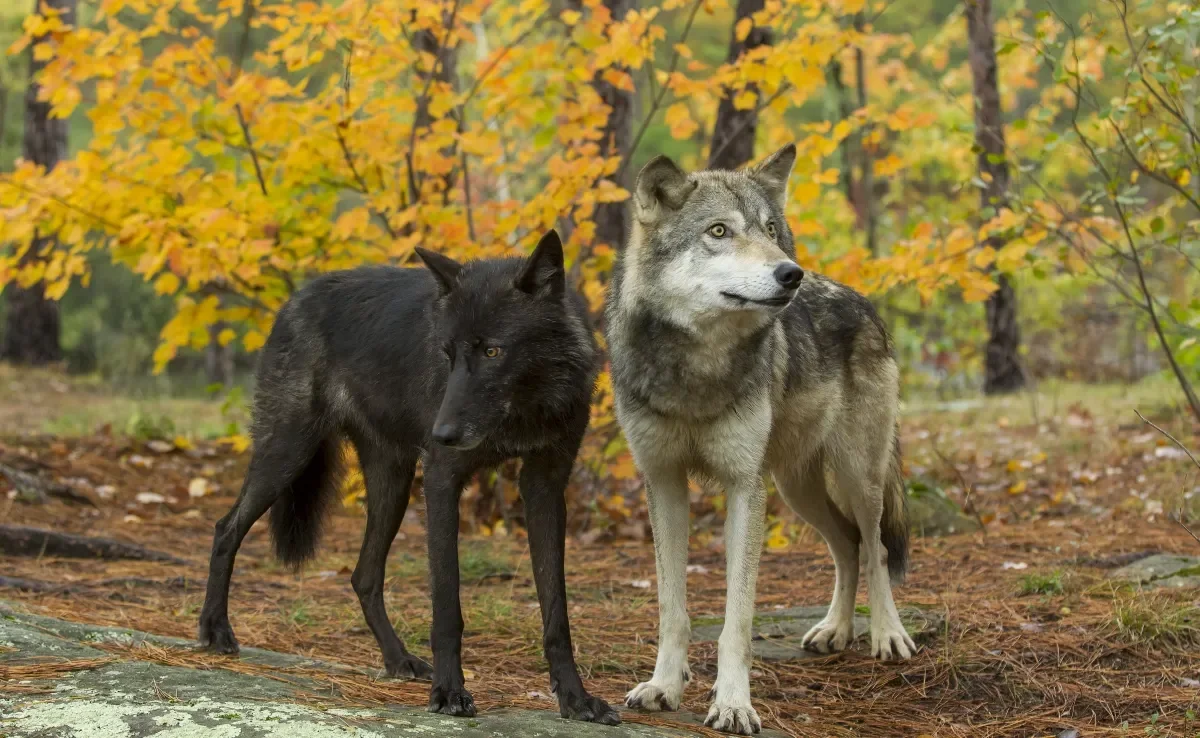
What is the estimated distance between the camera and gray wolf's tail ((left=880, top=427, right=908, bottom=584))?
17.5 feet

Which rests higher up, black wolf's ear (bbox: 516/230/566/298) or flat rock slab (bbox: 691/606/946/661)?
black wolf's ear (bbox: 516/230/566/298)

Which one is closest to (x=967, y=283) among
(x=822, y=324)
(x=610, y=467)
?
(x=822, y=324)

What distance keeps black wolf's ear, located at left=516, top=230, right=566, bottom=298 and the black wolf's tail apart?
1.46 m

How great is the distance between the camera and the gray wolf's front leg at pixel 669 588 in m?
4.00

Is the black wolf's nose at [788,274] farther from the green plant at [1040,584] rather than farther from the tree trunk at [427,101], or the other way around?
the tree trunk at [427,101]

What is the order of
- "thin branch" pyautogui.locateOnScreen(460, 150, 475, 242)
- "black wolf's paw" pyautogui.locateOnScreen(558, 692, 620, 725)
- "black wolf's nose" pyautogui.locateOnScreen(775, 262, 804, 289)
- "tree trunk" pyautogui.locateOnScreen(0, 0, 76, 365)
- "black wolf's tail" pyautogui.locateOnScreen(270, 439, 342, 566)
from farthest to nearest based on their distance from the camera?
"tree trunk" pyautogui.locateOnScreen(0, 0, 76, 365) → "thin branch" pyautogui.locateOnScreen(460, 150, 475, 242) → "black wolf's tail" pyautogui.locateOnScreen(270, 439, 342, 566) → "black wolf's nose" pyautogui.locateOnScreen(775, 262, 804, 289) → "black wolf's paw" pyautogui.locateOnScreen(558, 692, 620, 725)

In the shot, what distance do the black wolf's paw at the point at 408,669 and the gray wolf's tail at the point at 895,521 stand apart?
7.70ft

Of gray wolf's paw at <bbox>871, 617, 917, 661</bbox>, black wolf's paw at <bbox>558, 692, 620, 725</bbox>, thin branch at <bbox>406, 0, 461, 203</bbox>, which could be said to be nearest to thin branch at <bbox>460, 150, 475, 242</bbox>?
thin branch at <bbox>406, 0, 461, 203</bbox>

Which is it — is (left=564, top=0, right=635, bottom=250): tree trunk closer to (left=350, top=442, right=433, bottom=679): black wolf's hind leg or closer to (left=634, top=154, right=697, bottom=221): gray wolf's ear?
(left=350, top=442, right=433, bottom=679): black wolf's hind leg

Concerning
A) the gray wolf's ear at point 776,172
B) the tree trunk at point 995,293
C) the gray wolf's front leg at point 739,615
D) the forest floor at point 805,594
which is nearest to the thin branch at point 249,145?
the forest floor at point 805,594

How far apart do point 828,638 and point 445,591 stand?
84.9 inches

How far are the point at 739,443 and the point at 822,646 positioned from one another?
58.0 inches

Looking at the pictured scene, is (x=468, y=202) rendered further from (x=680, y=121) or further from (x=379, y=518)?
(x=379, y=518)

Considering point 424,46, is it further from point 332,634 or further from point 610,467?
point 332,634
